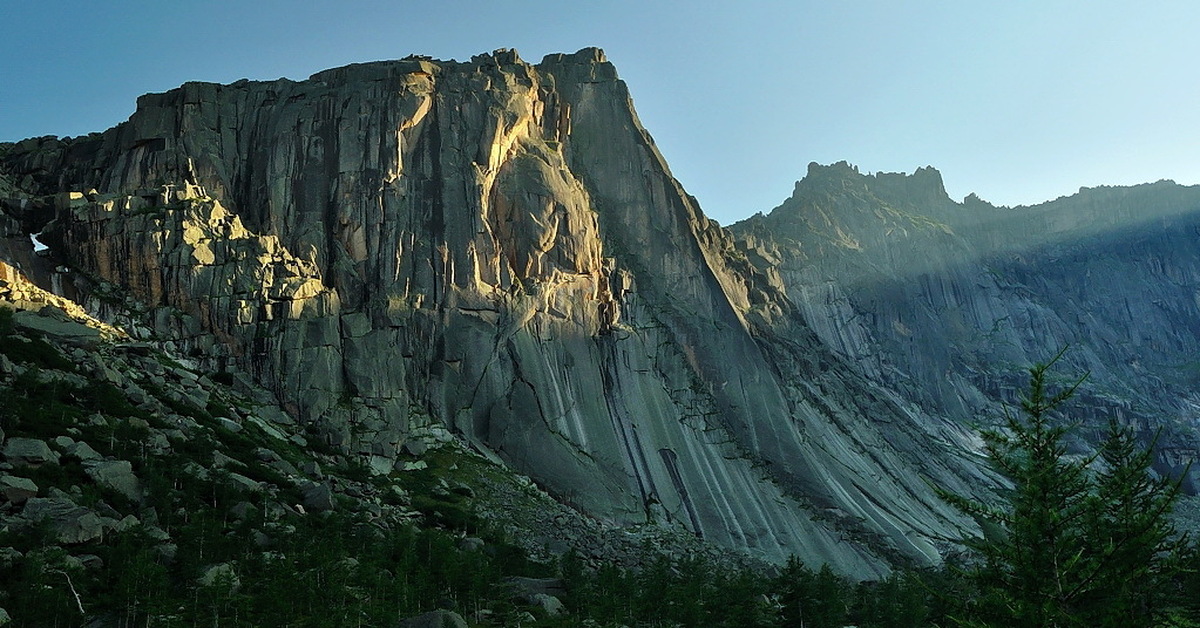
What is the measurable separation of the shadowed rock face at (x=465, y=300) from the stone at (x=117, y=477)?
35.7 meters

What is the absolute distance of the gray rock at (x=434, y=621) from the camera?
52031mm

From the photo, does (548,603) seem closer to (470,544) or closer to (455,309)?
(470,544)

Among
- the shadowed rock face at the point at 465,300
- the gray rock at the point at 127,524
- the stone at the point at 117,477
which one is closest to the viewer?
the gray rock at the point at 127,524

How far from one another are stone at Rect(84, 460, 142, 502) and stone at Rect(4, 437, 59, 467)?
8.64ft

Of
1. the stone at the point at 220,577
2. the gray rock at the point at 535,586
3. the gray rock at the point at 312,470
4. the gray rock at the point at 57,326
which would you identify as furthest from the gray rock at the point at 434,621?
the gray rock at the point at 57,326

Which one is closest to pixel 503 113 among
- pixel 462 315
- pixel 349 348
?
pixel 462 315

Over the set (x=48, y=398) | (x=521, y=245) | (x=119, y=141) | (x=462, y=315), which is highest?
(x=119, y=141)

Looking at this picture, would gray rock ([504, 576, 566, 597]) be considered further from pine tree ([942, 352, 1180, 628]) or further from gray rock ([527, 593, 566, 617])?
pine tree ([942, 352, 1180, 628])

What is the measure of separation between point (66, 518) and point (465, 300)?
7213 centimetres

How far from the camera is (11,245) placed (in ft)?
366

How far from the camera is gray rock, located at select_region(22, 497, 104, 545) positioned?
55375 millimetres

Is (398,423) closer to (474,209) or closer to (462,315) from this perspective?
(462,315)

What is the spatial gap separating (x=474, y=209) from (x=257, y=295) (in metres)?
33.7

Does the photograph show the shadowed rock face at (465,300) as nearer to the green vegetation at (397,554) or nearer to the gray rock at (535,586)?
the green vegetation at (397,554)
